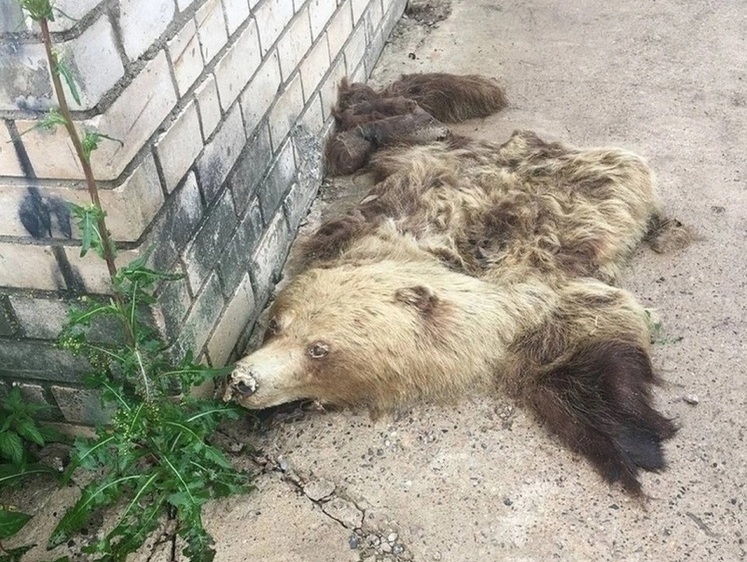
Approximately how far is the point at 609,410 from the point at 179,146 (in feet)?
5.74

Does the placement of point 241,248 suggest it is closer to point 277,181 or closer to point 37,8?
point 277,181

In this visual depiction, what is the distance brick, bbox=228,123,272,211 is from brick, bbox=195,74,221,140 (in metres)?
0.26

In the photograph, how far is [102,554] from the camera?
255 centimetres

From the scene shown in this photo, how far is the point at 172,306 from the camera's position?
265 cm

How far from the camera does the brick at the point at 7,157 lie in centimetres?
222

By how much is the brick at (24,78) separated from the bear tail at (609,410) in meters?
1.93

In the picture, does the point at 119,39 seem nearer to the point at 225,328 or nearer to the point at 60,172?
the point at 60,172

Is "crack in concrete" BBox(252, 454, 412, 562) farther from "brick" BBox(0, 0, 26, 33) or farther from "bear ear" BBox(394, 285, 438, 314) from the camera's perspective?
"brick" BBox(0, 0, 26, 33)

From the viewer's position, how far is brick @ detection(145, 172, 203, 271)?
2.55 metres

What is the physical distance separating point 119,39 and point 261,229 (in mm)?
1312

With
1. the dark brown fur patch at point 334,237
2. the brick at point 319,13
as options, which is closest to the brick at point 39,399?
the dark brown fur patch at point 334,237

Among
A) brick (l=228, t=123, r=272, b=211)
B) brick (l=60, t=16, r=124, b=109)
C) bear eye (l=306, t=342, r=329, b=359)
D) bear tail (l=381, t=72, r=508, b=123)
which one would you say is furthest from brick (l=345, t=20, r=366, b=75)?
brick (l=60, t=16, r=124, b=109)

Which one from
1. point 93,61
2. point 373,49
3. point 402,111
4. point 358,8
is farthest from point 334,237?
point 373,49

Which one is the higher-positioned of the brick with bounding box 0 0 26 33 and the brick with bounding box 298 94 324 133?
the brick with bounding box 0 0 26 33
